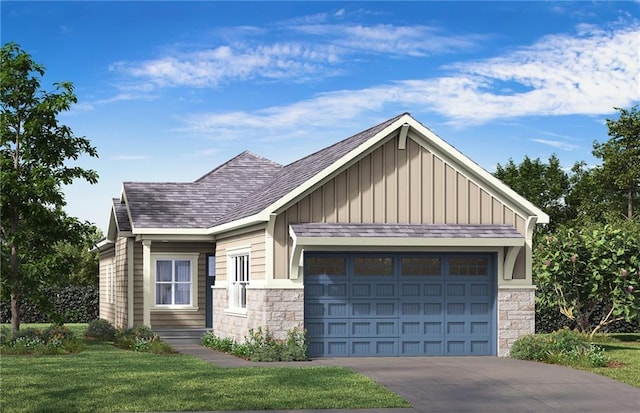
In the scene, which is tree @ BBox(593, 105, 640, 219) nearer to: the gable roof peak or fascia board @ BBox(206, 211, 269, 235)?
the gable roof peak

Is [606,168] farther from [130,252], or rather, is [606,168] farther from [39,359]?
[39,359]

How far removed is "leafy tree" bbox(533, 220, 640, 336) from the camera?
26625 millimetres

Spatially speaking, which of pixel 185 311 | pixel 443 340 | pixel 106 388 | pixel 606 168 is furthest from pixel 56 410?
pixel 606 168

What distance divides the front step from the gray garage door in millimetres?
7024

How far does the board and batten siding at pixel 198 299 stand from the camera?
90.9ft

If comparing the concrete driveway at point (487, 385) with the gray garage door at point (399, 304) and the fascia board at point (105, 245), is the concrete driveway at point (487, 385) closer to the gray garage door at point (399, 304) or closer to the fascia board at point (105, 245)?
the gray garage door at point (399, 304)

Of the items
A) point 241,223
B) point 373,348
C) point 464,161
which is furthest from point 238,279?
point 464,161

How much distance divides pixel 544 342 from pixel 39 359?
10.9m

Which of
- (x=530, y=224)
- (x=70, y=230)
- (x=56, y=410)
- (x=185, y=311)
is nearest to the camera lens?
(x=56, y=410)

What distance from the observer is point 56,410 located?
1353 centimetres

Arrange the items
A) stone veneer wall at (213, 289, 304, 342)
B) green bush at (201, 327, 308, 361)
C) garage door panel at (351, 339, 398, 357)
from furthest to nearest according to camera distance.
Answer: garage door panel at (351, 339, 398, 357)
stone veneer wall at (213, 289, 304, 342)
green bush at (201, 327, 308, 361)

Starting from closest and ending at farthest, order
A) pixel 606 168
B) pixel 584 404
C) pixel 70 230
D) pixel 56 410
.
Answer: pixel 56 410, pixel 584 404, pixel 70 230, pixel 606 168

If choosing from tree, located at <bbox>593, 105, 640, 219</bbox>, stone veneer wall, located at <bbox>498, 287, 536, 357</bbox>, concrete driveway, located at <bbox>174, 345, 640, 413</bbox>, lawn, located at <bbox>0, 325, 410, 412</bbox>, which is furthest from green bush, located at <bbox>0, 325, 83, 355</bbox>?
tree, located at <bbox>593, 105, 640, 219</bbox>

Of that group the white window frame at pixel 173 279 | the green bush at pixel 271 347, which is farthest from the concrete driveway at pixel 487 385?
the white window frame at pixel 173 279
